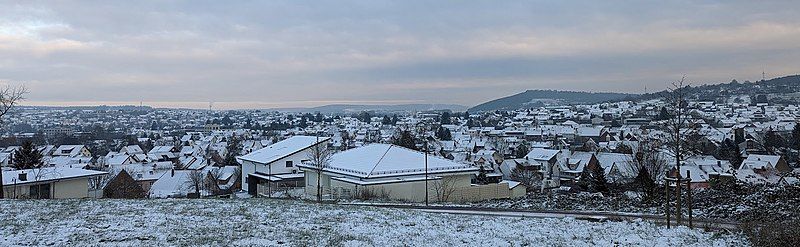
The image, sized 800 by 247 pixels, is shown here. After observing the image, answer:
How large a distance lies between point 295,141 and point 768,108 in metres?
164

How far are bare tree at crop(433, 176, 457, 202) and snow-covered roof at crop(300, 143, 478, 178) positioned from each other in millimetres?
646

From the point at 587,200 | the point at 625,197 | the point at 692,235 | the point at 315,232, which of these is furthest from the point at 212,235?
the point at 625,197

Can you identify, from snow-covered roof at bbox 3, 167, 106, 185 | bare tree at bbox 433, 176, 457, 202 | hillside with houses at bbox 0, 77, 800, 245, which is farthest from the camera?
snow-covered roof at bbox 3, 167, 106, 185

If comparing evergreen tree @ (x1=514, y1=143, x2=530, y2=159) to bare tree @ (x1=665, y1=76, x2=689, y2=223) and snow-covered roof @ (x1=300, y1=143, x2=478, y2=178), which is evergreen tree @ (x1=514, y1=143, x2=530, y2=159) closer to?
snow-covered roof @ (x1=300, y1=143, x2=478, y2=178)

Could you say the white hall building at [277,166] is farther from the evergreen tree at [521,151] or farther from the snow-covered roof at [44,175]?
the evergreen tree at [521,151]

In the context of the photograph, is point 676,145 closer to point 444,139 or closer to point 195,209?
point 195,209

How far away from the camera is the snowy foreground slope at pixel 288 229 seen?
12.3 meters

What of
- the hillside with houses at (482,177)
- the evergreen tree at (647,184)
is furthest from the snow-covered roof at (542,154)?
the evergreen tree at (647,184)

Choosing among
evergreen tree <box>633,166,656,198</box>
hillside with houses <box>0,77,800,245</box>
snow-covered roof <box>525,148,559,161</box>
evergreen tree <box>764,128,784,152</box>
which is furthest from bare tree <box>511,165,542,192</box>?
evergreen tree <box>764,128,784,152</box>

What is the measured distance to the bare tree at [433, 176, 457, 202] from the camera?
106ft

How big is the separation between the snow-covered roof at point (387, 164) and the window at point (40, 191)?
14.6 metres

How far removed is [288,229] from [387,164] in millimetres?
22450

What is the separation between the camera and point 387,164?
35.9 metres

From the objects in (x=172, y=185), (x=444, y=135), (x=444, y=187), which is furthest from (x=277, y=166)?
(x=444, y=135)
